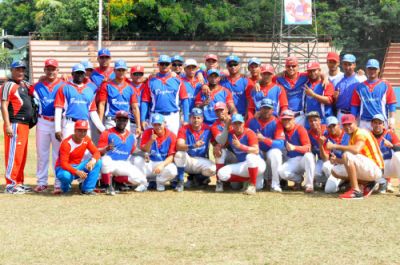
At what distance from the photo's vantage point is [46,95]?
9.95 meters

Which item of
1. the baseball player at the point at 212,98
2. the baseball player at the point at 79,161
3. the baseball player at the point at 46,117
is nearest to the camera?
the baseball player at the point at 79,161

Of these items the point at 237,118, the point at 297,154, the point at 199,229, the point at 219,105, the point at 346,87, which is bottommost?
the point at 199,229

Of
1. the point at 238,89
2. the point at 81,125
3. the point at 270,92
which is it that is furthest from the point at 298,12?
the point at 81,125

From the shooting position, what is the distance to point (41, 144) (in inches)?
396

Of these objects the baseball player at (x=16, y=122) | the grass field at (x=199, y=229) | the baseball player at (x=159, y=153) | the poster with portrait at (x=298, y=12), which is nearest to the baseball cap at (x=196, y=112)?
the baseball player at (x=159, y=153)

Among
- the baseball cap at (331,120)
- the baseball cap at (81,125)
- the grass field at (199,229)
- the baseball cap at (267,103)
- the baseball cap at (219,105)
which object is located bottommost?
the grass field at (199,229)

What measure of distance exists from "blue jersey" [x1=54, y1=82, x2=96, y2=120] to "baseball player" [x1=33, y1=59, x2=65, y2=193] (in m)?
0.19

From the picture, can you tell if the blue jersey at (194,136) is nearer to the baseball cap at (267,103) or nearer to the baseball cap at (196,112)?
the baseball cap at (196,112)

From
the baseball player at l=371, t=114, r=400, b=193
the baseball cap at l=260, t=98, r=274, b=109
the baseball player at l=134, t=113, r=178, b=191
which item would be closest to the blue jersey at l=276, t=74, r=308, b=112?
the baseball cap at l=260, t=98, r=274, b=109

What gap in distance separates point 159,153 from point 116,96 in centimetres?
108

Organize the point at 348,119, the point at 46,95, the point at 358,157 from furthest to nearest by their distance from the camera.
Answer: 1. the point at 46,95
2. the point at 358,157
3. the point at 348,119

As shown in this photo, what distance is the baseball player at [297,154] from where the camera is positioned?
9.98 metres

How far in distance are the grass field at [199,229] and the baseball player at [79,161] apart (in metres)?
0.28

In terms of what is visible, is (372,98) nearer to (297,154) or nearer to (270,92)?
(297,154)
